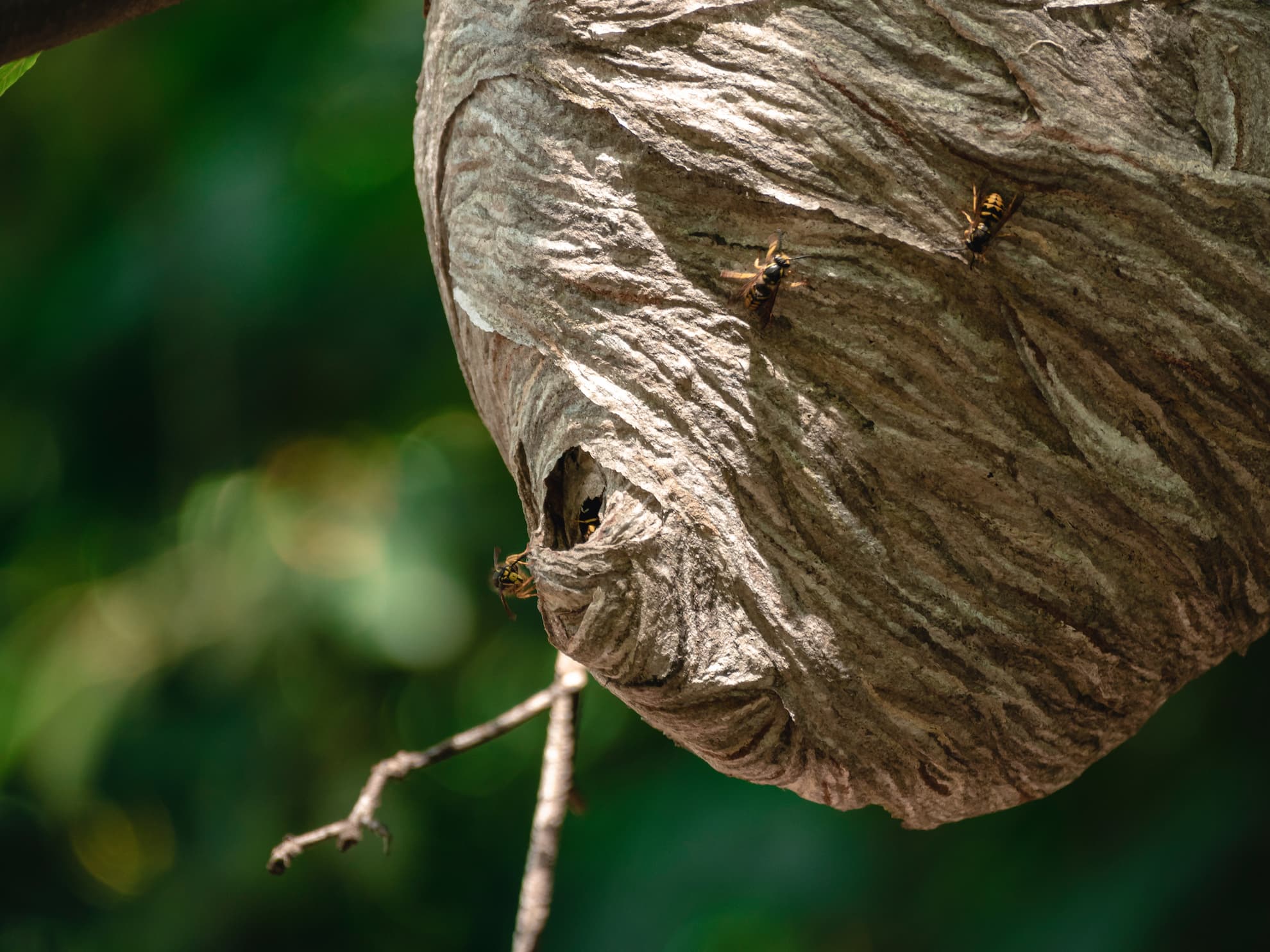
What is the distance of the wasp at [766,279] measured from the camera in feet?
3.76

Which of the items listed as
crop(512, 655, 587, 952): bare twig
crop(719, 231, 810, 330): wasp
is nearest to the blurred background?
crop(512, 655, 587, 952): bare twig

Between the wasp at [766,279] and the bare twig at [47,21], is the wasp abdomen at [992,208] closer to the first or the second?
the wasp at [766,279]

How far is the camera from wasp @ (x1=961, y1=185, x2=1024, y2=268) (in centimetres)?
110

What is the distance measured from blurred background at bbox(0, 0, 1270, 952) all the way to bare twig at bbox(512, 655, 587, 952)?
41.2 inches

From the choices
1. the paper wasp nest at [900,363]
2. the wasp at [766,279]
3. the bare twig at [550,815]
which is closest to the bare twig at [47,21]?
the paper wasp nest at [900,363]

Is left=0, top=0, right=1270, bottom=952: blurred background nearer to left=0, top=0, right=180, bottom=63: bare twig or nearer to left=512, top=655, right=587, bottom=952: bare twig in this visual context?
left=512, top=655, right=587, bottom=952: bare twig

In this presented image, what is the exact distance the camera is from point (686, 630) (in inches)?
47.9

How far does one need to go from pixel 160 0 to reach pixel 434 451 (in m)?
2.22

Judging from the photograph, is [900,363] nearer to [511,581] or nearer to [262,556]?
[511,581]

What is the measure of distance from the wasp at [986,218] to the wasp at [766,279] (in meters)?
0.16

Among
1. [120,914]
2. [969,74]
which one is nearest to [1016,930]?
[969,74]

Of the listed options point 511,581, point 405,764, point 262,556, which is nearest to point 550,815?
point 405,764

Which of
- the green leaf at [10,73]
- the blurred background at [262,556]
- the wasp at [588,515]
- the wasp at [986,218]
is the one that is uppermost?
the green leaf at [10,73]

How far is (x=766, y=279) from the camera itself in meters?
1.14
